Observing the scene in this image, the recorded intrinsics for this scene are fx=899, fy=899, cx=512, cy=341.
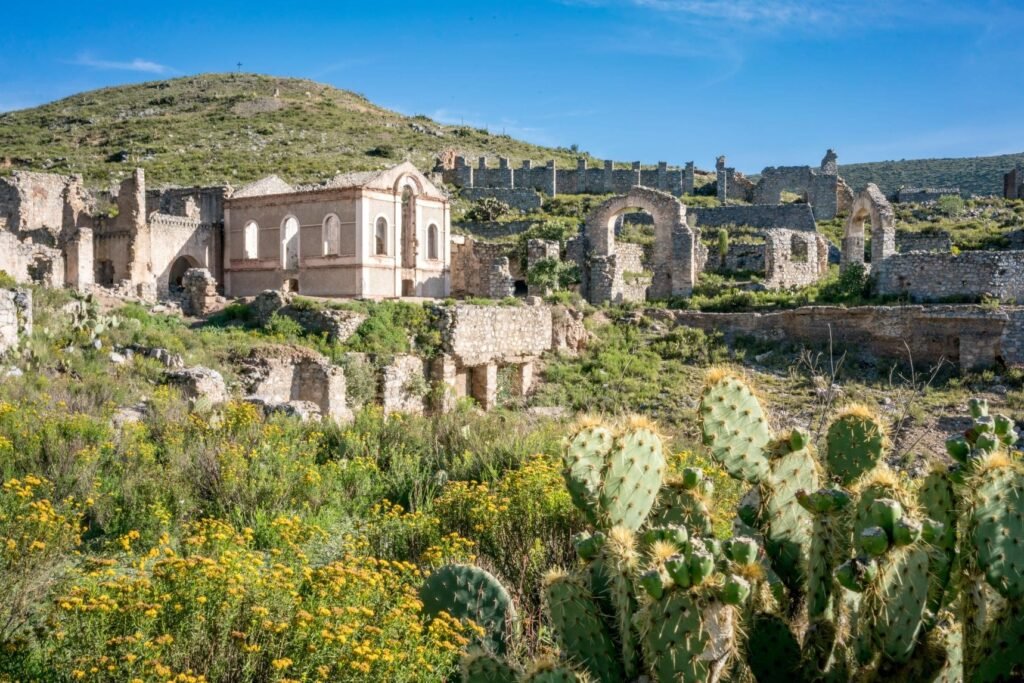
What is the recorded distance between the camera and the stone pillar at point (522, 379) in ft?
63.8

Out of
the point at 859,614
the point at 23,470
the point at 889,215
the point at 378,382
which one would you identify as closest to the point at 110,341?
the point at 378,382

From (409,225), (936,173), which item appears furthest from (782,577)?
(936,173)

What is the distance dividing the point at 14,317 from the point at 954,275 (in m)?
19.3

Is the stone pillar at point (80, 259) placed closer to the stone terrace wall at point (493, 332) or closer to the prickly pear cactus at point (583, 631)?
the stone terrace wall at point (493, 332)

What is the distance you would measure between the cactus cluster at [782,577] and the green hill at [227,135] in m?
44.5

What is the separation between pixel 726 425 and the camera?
16.4ft

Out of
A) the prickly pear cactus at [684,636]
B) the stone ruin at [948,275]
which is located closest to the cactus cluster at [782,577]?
the prickly pear cactus at [684,636]

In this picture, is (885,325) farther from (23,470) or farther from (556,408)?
(23,470)

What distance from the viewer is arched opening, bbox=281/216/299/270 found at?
26.6m

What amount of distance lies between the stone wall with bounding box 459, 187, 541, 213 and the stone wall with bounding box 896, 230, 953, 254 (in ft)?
59.0

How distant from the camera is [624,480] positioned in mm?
4586

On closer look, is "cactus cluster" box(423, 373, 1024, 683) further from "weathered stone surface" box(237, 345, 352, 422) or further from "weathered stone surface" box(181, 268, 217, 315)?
"weathered stone surface" box(181, 268, 217, 315)

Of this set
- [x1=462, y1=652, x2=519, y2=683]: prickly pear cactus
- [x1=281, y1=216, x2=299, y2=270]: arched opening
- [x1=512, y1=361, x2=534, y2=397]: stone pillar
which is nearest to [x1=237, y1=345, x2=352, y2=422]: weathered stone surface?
[x1=512, y1=361, x2=534, y2=397]: stone pillar

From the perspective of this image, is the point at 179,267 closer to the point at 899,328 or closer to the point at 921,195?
the point at 899,328
